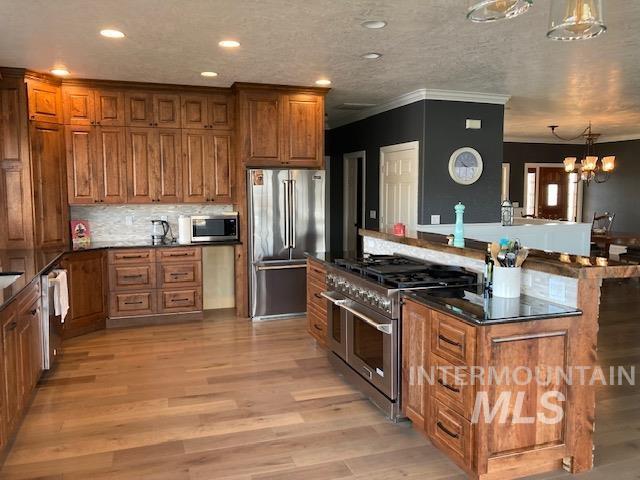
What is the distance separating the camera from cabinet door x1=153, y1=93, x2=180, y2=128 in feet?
18.9

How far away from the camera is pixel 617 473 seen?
9.01ft

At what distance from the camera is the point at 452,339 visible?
266cm

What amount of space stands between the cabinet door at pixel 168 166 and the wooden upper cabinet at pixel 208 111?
20 centimetres

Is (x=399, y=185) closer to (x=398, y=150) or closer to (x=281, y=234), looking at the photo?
(x=398, y=150)

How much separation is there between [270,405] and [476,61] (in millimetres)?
3391

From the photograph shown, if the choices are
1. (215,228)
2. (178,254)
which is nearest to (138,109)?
(215,228)

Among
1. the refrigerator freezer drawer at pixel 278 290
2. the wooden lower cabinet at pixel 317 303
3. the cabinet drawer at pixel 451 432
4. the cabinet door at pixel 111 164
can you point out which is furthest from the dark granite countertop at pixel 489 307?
the cabinet door at pixel 111 164

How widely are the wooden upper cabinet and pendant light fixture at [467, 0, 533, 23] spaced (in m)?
4.08

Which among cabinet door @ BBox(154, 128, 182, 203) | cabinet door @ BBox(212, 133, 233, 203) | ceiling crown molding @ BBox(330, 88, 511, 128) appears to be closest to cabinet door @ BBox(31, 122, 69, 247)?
cabinet door @ BBox(154, 128, 182, 203)

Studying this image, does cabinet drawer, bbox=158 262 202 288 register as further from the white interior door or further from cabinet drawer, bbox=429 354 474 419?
cabinet drawer, bbox=429 354 474 419

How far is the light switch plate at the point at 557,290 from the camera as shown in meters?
2.68

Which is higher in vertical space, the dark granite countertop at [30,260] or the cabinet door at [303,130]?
the cabinet door at [303,130]

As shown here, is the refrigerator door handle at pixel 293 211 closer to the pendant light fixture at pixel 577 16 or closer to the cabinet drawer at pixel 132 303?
the cabinet drawer at pixel 132 303

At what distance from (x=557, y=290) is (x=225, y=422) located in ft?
6.92
